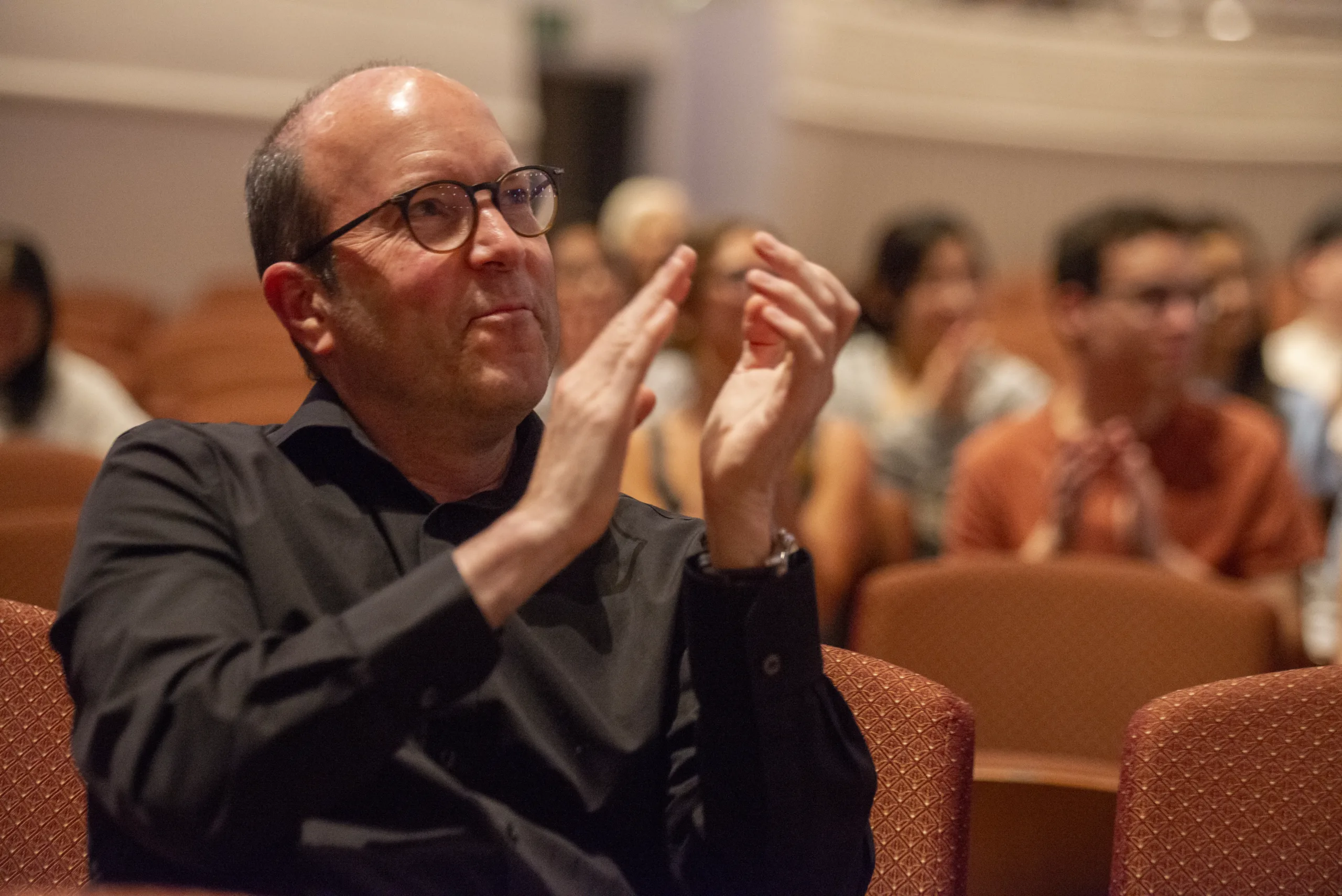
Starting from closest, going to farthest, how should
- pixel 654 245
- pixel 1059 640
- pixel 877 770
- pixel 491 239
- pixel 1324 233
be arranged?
pixel 491 239 → pixel 877 770 → pixel 1059 640 → pixel 1324 233 → pixel 654 245

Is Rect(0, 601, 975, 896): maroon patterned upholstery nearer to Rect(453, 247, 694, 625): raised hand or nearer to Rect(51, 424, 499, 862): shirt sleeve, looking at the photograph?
Rect(51, 424, 499, 862): shirt sleeve

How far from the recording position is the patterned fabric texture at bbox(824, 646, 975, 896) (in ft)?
3.94

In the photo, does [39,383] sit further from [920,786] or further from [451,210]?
[920,786]

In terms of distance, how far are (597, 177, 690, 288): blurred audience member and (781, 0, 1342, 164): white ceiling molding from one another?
111 inches

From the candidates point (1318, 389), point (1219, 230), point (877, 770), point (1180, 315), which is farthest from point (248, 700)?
point (1219, 230)

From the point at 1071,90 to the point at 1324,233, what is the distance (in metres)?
4.94

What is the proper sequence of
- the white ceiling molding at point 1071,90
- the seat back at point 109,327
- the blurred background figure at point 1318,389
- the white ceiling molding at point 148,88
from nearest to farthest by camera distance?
the blurred background figure at point 1318,389 < the seat back at point 109,327 < the white ceiling molding at point 148,88 < the white ceiling molding at point 1071,90

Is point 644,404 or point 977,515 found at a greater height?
point 644,404

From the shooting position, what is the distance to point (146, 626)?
93 centimetres

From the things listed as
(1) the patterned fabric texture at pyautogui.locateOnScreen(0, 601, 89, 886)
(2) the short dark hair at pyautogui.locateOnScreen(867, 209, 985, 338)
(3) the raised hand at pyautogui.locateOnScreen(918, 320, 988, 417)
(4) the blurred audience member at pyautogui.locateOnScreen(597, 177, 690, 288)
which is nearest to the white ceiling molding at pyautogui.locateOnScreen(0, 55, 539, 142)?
(4) the blurred audience member at pyautogui.locateOnScreen(597, 177, 690, 288)

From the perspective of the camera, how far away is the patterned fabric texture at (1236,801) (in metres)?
1.16

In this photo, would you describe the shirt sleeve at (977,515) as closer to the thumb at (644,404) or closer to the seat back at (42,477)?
the thumb at (644,404)

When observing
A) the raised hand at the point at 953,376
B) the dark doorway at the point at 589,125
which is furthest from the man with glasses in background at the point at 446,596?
the dark doorway at the point at 589,125

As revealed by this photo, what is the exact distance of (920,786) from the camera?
1.21 meters
